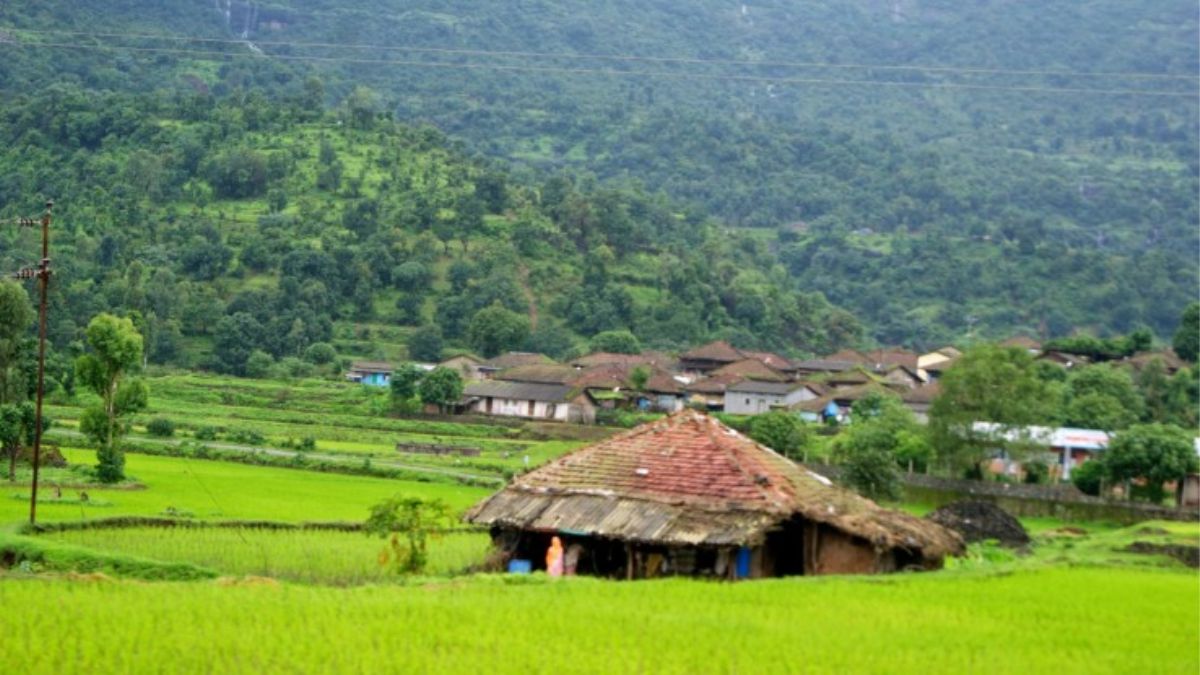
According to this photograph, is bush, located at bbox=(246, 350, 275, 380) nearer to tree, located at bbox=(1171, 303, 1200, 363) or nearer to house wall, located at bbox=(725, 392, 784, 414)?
house wall, located at bbox=(725, 392, 784, 414)

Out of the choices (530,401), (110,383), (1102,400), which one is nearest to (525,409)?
(530,401)

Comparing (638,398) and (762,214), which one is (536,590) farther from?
(762,214)

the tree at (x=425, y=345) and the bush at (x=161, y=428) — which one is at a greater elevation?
the tree at (x=425, y=345)

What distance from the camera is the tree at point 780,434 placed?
140ft

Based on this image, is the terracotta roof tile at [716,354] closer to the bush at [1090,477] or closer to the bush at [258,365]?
the bush at [258,365]

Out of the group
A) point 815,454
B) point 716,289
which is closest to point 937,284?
Result: point 716,289

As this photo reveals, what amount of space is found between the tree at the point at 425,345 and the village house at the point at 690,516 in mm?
45660

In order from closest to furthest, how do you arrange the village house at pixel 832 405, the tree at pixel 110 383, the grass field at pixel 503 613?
the grass field at pixel 503 613 < the tree at pixel 110 383 < the village house at pixel 832 405

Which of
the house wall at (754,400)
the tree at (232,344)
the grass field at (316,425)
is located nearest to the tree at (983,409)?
the grass field at (316,425)

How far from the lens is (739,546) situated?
17438 mm

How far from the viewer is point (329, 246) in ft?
219

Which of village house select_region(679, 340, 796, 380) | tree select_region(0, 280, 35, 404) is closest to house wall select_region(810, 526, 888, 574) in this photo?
tree select_region(0, 280, 35, 404)

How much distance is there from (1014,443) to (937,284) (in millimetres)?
60133

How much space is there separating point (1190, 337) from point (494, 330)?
26687 mm
